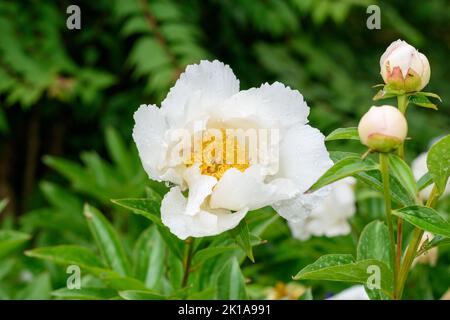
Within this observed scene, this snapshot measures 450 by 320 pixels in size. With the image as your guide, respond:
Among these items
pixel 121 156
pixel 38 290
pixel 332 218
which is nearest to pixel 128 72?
pixel 121 156

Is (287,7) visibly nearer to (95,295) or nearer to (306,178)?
(95,295)

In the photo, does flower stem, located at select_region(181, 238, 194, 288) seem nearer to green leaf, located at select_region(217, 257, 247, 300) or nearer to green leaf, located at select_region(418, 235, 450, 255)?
green leaf, located at select_region(217, 257, 247, 300)

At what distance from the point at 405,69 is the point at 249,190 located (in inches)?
6.6

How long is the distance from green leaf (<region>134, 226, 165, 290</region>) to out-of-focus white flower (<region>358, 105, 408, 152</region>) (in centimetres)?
40

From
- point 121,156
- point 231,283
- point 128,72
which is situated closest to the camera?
point 231,283

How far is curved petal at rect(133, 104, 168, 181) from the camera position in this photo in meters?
0.63

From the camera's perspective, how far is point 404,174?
0.66m

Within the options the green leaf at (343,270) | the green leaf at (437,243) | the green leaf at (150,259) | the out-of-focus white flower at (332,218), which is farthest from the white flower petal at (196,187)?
the out-of-focus white flower at (332,218)

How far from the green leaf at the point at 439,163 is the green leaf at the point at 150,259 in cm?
39

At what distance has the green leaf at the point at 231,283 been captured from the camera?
2.77ft

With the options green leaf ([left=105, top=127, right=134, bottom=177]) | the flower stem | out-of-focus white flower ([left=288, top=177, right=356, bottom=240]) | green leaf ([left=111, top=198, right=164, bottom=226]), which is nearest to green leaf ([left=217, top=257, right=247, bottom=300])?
the flower stem

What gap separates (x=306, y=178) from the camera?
63cm

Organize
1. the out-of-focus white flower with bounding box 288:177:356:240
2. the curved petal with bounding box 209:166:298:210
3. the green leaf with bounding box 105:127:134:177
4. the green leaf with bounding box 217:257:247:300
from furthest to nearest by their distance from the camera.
Result: the green leaf with bounding box 105:127:134:177
the out-of-focus white flower with bounding box 288:177:356:240
the green leaf with bounding box 217:257:247:300
the curved petal with bounding box 209:166:298:210

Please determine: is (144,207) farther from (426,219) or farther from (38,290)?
(38,290)
